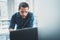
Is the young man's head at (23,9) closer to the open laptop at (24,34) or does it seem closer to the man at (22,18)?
the man at (22,18)

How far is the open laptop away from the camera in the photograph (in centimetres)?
115

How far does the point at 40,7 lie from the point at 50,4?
0.46 ft

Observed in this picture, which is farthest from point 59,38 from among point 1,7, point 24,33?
point 1,7

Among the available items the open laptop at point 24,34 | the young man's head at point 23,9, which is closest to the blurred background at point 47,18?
the young man's head at point 23,9

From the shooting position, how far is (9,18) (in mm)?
1741

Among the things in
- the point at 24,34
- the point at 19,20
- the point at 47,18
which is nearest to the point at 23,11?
the point at 19,20

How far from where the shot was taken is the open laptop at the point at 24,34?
115 cm

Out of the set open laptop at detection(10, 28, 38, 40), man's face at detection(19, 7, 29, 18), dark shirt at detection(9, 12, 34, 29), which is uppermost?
man's face at detection(19, 7, 29, 18)

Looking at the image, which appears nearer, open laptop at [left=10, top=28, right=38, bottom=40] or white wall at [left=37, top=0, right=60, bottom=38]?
open laptop at [left=10, top=28, right=38, bottom=40]

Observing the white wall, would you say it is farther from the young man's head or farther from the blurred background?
the young man's head

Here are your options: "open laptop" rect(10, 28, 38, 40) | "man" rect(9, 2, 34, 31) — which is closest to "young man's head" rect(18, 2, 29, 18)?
"man" rect(9, 2, 34, 31)

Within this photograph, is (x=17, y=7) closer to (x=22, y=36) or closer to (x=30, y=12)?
(x=30, y=12)

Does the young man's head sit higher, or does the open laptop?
the young man's head

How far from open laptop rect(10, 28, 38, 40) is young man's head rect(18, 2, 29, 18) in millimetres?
455
